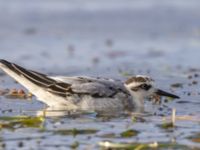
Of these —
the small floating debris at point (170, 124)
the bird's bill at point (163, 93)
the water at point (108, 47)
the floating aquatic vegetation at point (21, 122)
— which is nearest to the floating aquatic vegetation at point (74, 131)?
the water at point (108, 47)

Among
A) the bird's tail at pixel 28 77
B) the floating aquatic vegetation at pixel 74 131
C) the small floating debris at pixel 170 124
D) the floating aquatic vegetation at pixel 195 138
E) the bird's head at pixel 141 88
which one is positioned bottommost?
the floating aquatic vegetation at pixel 195 138

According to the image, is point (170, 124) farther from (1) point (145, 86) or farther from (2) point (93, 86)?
(1) point (145, 86)

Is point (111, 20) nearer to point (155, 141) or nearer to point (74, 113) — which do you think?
point (74, 113)

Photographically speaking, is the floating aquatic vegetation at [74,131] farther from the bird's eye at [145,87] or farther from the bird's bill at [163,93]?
the bird's bill at [163,93]

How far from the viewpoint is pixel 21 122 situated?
1474 cm

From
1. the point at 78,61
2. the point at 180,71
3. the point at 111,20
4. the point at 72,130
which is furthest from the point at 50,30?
the point at 72,130

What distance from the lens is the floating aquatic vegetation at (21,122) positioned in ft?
47.5

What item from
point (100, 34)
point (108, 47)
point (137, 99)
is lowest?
point (137, 99)

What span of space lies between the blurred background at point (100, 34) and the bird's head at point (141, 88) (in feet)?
15.5

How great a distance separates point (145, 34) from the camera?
90.0 feet

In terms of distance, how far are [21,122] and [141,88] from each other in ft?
10.9

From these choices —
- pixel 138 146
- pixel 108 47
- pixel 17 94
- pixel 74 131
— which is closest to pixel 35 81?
pixel 17 94

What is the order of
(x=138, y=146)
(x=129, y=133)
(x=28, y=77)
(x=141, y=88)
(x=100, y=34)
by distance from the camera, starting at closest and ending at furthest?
(x=138, y=146) → (x=129, y=133) → (x=28, y=77) → (x=141, y=88) → (x=100, y=34)

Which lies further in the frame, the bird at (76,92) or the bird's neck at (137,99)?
the bird's neck at (137,99)
